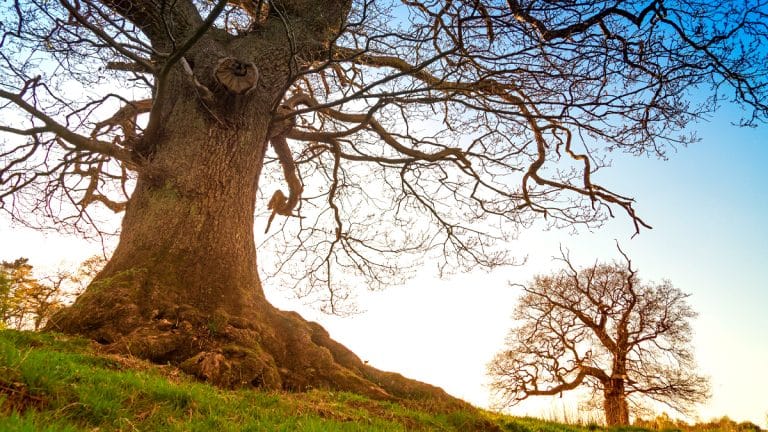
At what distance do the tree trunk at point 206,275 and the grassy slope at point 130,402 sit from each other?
40 centimetres

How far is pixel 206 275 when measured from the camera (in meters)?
4.57

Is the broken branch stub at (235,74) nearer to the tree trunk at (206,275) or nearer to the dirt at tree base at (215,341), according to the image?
the tree trunk at (206,275)

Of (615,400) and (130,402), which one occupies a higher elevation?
(615,400)

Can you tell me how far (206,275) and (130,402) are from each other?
2166 mm

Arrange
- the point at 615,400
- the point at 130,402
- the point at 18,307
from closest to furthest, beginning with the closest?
the point at 130,402 → the point at 18,307 → the point at 615,400

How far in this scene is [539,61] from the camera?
441 cm

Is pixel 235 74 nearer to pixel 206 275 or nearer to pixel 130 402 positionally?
pixel 206 275

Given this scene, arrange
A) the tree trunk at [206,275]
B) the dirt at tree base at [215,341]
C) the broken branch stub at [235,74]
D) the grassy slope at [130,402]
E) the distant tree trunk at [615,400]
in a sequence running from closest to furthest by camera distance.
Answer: the grassy slope at [130,402] → the dirt at tree base at [215,341] → the tree trunk at [206,275] → the broken branch stub at [235,74] → the distant tree trunk at [615,400]

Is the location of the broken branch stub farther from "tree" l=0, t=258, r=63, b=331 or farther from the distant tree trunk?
the distant tree trunk

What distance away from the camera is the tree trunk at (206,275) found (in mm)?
3887

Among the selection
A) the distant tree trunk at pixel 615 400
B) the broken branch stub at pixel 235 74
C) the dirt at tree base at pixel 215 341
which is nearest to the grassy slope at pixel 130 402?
the dirt at tree base at pixel 215 341

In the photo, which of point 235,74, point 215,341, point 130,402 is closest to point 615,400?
point 215,341

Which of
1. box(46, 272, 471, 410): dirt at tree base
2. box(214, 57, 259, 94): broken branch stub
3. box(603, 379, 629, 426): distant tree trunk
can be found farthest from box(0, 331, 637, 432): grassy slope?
box(603, 379, 629, 426): distant tree trunk

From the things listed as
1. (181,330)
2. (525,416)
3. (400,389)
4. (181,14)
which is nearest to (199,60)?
(181,14)
